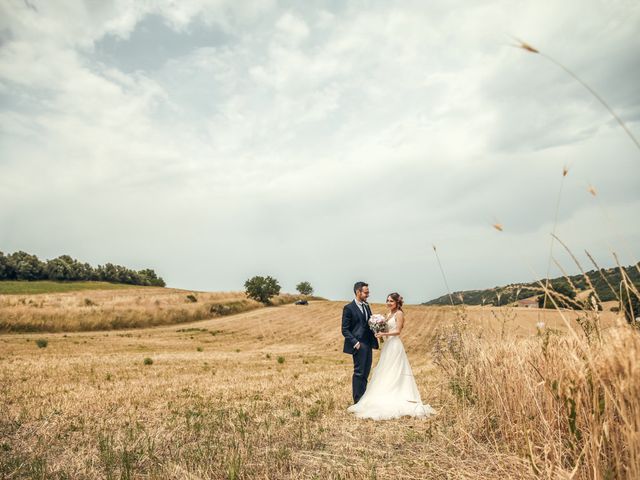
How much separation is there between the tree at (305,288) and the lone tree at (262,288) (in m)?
41.7

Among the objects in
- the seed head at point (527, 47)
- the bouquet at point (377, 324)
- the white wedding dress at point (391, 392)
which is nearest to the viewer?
the seed head at point (527, 47)

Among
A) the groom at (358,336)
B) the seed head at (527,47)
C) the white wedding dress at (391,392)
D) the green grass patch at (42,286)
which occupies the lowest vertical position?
the white wedding dress at (391,392)

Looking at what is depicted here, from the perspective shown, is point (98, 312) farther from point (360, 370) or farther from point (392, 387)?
point (392, 387)

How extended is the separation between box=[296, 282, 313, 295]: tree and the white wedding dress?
10361 cm

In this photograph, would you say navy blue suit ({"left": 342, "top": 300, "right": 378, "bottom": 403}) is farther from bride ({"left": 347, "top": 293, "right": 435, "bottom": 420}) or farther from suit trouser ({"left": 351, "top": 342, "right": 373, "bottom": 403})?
bride ({"left": 347, "top": 293, "right": 435, "bottom": 420})

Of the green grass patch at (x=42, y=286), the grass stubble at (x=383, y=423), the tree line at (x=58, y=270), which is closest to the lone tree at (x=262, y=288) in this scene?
the green grass patch at (x=42, y=286)

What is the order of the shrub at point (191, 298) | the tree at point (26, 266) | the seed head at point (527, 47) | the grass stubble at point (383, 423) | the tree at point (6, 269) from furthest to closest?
the tree at point (26, 266) → the tree at point (6, 269) → the shrub at point (191, 298) → the grass stubble at point (383, 423) → the seed head at point (527, 47)

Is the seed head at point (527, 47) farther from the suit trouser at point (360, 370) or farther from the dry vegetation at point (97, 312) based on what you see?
the dry vegetation at point (97, 312)

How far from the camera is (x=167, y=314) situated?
5175 cm

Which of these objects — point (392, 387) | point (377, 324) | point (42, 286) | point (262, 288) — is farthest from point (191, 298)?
point (392, 387)

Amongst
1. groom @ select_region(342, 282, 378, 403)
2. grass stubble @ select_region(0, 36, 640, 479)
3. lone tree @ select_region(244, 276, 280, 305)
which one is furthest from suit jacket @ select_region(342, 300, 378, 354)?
lone tree @ select_region(244, 276, 280, 305)

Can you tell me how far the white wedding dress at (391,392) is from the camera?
9.02 m

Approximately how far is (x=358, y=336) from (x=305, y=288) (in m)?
104

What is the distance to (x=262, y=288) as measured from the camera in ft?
232
